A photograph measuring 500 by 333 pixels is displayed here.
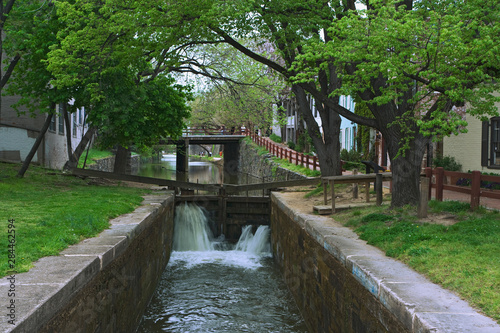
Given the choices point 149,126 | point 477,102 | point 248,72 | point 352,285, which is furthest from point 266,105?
point 352,285

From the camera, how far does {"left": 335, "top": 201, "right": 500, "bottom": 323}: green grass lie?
204 inches

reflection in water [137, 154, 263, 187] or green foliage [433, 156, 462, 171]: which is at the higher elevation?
green foliage [433, 156, 462, 171]

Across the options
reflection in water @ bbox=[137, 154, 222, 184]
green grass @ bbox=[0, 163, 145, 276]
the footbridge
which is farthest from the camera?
the footbridge

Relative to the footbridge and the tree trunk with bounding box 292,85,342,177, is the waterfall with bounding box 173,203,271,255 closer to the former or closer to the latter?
the tree trunk with bounding box 292,85,342,177

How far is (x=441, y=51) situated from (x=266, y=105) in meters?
15.3

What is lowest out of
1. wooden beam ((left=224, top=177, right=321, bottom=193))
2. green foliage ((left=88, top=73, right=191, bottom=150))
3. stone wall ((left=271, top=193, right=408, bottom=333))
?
stone wall ((left=271, top=193, right=408, bottom=333))

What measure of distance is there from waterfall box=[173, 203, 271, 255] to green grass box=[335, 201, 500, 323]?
6404 millimetres

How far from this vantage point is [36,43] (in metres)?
16.5

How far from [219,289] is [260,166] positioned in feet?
91.0

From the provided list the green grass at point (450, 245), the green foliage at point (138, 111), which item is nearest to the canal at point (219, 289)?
the green grass at point (450, 245)

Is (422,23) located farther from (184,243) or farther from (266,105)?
(266,105)

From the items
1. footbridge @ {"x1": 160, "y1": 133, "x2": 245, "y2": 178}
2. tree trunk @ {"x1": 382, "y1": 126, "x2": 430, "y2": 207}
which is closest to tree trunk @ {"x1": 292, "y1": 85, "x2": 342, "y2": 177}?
tree trunk @ {"x1": 382, "y1": 126, "x2": 430, "y2": 207}

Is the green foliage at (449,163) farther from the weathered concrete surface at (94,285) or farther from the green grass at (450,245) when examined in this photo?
the weathered concrete surface at (94,285)

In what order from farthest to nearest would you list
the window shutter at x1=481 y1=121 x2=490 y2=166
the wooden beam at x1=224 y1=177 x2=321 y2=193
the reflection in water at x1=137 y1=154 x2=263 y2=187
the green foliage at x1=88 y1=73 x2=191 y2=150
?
the reflection in water at x1=137 y1=154 x2=263 y2=187 < the window shutter at x1=481 y1=121 x2=490 y2=166 < the green foliage at x1=88 y1=73 x2=191 y2=150 < the wooden beam at x1=224 y1=177 x2=321 y2=193
